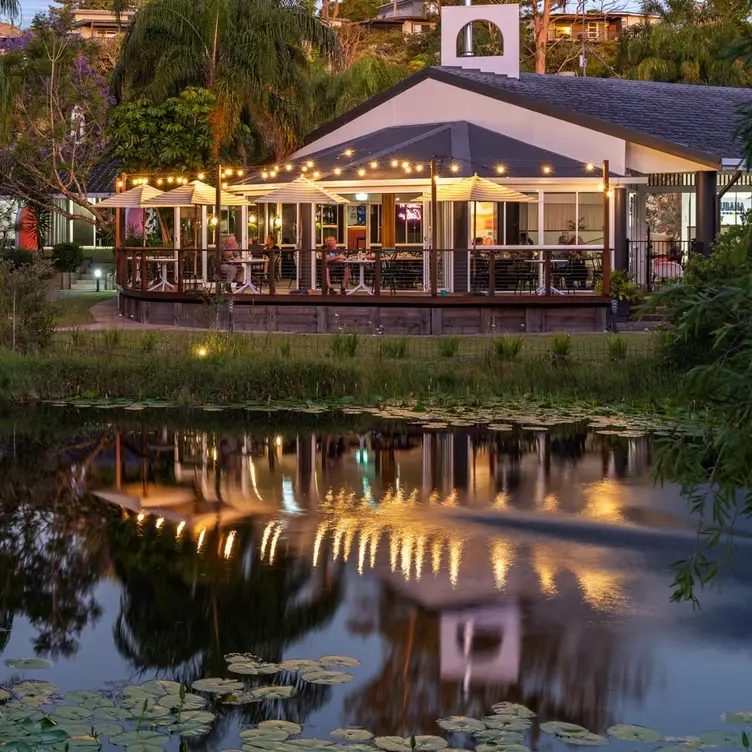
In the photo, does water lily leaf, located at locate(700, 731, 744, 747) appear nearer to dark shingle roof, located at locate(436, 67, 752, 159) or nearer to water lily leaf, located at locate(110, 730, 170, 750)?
water lily leaf, located at locate(110, 730, 170, 750)

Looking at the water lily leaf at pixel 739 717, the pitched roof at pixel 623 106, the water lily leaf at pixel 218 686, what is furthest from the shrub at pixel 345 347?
the water lily leaf at pixel 739 717

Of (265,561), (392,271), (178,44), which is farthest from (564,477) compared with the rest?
(178,44)

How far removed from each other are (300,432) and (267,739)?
9.64m

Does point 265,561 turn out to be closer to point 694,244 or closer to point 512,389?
point 512,389

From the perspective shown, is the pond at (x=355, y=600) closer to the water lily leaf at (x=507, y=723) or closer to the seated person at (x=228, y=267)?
the water lily leaf at (x=507, y=723)

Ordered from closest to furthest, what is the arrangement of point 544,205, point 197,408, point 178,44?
1. point 197,408
2. point 544,205
3. point 178,44

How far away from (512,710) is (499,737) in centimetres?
44

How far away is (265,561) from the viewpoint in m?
10.9

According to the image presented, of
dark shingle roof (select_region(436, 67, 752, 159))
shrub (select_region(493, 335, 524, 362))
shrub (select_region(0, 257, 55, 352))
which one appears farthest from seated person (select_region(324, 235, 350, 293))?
shrub (select_region(493, 335, 524, 362))

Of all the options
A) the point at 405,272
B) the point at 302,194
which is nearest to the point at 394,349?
the point at 405,272

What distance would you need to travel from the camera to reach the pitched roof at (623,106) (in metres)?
29.7

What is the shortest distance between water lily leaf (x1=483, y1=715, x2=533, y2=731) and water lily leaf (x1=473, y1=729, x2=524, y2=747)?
0.06 meters

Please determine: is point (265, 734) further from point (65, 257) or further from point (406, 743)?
point (65, 257)

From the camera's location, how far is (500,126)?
32.1m
